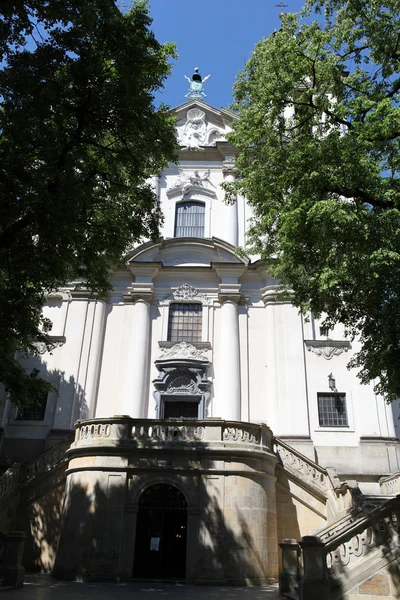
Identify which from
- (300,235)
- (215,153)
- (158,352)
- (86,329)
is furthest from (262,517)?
(215,153)

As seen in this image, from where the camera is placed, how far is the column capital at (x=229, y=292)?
21047 mm

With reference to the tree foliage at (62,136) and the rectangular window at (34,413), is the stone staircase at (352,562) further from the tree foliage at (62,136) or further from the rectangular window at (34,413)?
the rectangular window at (34,413)

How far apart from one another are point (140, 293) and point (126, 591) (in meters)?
12.5

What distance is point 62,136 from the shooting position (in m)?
9.70

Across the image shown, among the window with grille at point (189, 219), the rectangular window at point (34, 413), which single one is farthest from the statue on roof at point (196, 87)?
the rectangular window at point (34, 413)

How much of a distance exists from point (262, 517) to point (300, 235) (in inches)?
282

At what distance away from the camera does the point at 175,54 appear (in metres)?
12.8

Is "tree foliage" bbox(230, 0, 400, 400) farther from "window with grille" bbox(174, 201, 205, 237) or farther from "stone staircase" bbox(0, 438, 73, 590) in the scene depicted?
"window with grille" bbox(174, 201, 205, 237)

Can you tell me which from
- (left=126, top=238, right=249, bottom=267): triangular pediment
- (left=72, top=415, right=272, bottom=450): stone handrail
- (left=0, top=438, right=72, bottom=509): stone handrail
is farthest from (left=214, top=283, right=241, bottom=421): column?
(left=0, top=438, right=72, bottom=509): stone handrail

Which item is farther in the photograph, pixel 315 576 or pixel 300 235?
pixel 300 235

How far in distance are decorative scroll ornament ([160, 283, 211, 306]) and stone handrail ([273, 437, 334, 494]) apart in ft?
25.1

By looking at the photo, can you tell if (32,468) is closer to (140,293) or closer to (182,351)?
(182,351)

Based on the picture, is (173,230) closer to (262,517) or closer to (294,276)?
(294,276)

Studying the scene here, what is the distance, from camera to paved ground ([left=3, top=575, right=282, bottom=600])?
9.33 meters
